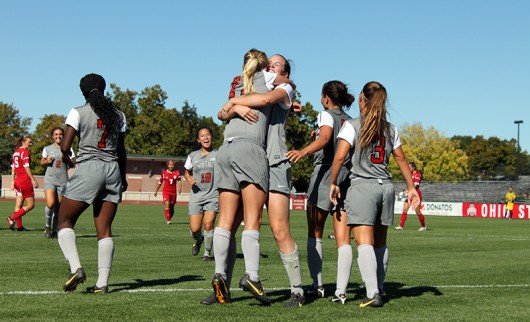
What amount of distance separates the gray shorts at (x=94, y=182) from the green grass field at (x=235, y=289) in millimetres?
948

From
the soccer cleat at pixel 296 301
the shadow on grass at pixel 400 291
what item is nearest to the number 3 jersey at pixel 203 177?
the shadow on grass at pixel 400 291

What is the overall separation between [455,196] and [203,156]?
181 ft

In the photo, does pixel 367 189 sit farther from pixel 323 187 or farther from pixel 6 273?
pixel 6 273

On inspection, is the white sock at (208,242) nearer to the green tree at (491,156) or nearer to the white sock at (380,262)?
the white sock at (380,262)

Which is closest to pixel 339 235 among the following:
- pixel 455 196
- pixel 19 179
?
pixel 19 179

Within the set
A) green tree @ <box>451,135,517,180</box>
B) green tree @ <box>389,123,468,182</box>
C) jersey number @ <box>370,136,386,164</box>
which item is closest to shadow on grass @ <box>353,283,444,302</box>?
jersey number @ <box>370,136,386,164</box>

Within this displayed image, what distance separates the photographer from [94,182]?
24.2ft

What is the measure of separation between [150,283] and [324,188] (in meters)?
2.34

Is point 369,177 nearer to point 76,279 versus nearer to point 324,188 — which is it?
point 324,188

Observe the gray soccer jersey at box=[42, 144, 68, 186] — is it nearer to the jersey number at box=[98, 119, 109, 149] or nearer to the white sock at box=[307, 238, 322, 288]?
the jersey number at box=[98, 119, 109, 149]

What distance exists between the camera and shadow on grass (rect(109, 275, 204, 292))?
7.89 meters

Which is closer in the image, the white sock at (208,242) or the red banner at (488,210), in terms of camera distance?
the white sock at (208,242)

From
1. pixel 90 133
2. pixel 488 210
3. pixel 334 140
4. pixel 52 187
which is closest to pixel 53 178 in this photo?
pixel 52 187

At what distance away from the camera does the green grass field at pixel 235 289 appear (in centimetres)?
620
